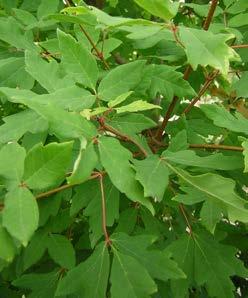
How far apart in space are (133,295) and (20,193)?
0.30m

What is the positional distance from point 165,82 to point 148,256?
1.32 feet

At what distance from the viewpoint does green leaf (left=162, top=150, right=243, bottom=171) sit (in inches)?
35.1

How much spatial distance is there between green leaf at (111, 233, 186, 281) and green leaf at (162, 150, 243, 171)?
0.17 meters

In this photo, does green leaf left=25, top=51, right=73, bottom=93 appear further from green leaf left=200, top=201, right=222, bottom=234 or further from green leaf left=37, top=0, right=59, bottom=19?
green leaf left=200, top=201, right=222, bottom=234

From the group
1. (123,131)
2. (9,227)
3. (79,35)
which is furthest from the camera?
(79,35)

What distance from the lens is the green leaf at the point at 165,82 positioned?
3.42 feet

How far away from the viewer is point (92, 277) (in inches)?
36.1

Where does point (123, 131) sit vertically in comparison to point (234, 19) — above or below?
below

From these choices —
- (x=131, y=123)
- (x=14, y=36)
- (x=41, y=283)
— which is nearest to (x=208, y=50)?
(x=131, y=123)

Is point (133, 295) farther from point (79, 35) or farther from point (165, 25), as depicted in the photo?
point (79, 35)

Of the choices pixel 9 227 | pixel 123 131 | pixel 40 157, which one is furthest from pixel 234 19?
pixel 9 227

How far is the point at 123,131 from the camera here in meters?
0.95

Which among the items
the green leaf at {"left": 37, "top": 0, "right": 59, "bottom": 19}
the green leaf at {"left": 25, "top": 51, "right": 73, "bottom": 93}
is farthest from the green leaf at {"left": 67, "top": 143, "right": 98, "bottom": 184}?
the green leaf at {"left": 37, "top": 0, "right": 59, "bottom": 19}

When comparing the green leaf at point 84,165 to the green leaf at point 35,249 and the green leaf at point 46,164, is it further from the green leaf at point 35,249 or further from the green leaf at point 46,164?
the green leaf at point 35,249
